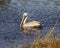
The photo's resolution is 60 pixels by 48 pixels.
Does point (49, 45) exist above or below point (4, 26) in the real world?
above

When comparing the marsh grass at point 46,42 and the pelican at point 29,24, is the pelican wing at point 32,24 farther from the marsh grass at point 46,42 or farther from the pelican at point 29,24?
the marsh grass at point 46,42

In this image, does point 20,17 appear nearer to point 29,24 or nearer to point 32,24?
point 29,24

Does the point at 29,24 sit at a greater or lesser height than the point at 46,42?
lesser

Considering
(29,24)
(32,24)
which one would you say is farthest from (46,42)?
(29,24)

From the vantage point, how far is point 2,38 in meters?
12.2

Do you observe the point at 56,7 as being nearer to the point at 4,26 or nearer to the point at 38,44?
the point at 4,26

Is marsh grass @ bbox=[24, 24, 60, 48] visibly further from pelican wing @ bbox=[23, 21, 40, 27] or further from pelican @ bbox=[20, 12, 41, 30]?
pelican wing @ bbox=[23, 21, 40, 27]

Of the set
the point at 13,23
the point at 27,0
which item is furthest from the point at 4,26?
the point at 27,0

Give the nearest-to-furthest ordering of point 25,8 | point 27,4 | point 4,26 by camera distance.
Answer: point 4,26 < point 25,8 < point 27,4

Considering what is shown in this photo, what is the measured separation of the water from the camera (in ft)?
40.3

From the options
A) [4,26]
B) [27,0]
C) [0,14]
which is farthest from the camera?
[27,0]

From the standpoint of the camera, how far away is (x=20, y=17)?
654 inches

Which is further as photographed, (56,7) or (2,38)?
(56,7)

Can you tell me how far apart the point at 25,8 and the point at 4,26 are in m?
4.42
